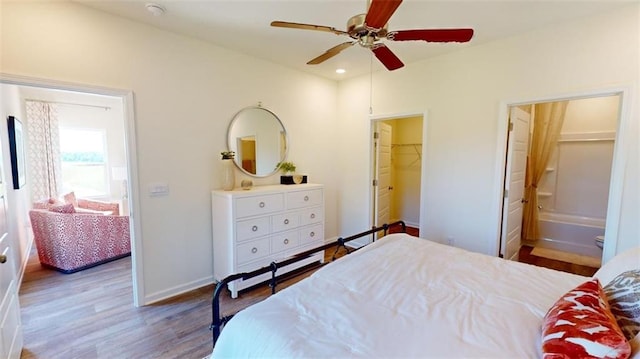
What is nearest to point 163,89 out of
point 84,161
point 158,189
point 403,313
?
point 158,189

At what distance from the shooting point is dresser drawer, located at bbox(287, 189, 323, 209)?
11.3ft

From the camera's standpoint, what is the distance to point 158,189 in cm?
282

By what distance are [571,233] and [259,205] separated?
463cm

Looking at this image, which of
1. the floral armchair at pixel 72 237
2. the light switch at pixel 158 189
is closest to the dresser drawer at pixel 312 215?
the light switch at pixel 158 189

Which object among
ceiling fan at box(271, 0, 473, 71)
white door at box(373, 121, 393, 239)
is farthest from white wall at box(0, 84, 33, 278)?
white door at box(373, 121, 393, 239)

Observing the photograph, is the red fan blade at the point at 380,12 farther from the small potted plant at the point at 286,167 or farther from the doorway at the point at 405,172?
the doorway at the point at 405,172

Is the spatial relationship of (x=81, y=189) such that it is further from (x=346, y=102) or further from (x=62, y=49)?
(x=346, y=102)

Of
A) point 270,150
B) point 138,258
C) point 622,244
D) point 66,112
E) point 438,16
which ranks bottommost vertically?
point 138,258

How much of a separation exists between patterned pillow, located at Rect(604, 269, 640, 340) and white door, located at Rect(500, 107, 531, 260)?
6.97 feet

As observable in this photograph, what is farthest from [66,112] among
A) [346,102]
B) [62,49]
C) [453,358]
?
[453,358]

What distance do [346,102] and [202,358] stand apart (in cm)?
375

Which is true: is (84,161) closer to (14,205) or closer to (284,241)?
(14,205)

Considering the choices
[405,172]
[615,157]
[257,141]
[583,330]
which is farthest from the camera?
[405,172]

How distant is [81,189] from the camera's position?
18.0ft
